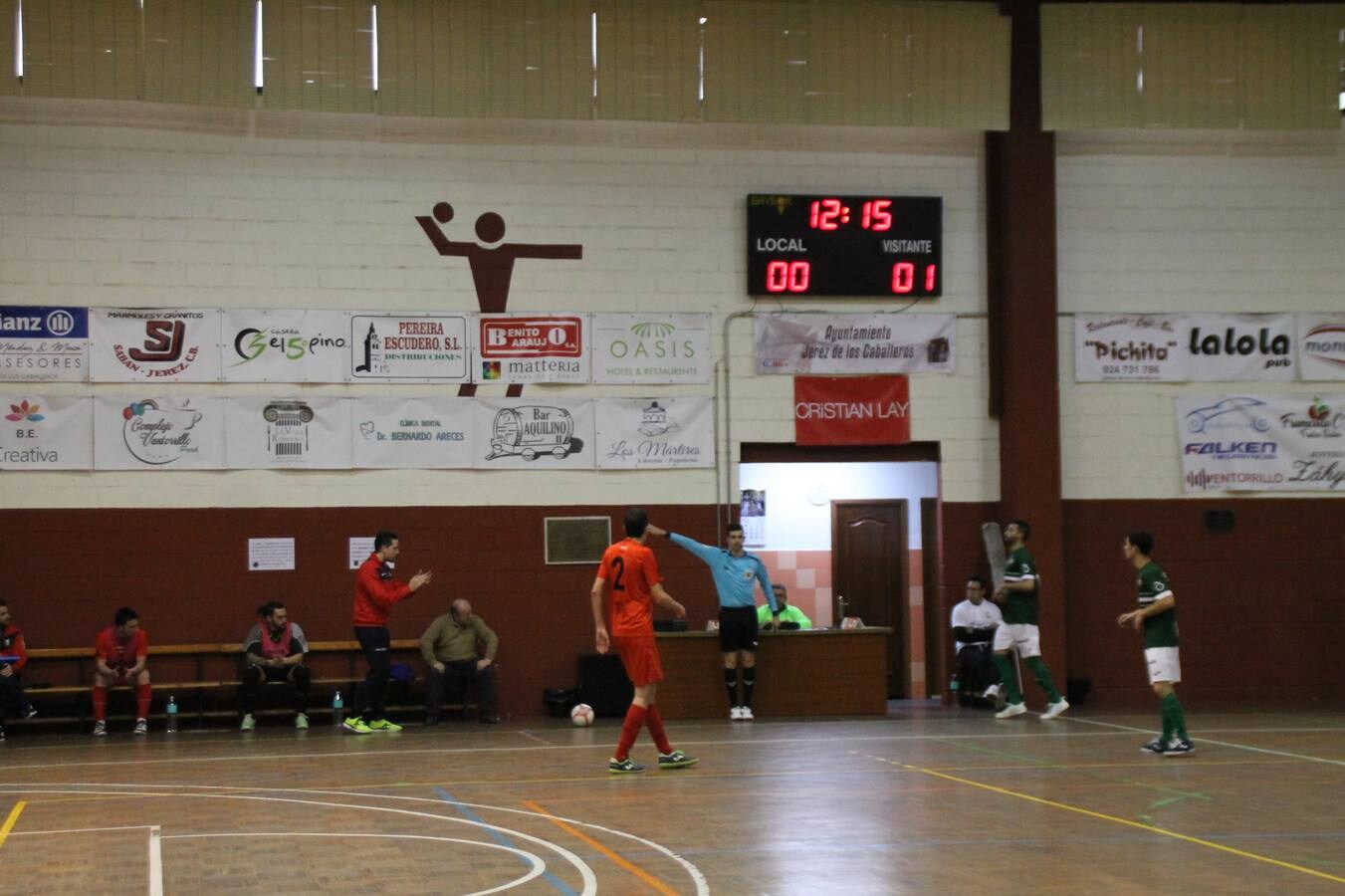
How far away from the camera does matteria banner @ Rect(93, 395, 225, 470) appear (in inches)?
643

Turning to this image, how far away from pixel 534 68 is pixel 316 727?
24.5 ft

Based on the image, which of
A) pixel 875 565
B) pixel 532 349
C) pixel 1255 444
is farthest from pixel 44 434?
pixel 1255 444

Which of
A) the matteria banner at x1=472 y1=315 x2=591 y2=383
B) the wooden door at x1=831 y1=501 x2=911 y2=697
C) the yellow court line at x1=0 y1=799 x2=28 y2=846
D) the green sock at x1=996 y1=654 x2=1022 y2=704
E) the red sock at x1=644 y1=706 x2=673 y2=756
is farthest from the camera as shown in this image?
the wooden door at x1=831 y1=501 x2=911 y2=697

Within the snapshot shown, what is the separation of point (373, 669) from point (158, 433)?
12.3 ft

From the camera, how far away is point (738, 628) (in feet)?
51.9

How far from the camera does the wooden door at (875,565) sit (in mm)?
20078

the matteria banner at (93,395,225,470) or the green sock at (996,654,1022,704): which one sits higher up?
the matteria banner at (93,395,225,470)

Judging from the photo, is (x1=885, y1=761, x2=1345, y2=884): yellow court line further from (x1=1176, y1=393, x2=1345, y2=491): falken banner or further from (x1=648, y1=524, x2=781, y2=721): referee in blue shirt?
(x1=1176, y1=393, x2=1345, y2=491): falken banner

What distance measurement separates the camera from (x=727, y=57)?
1750cm

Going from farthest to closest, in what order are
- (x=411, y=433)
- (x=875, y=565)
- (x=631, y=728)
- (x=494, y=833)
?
(x=875, y=565) < (x=411, y=433) < (x=631, y=728) < (x=494, y=833)

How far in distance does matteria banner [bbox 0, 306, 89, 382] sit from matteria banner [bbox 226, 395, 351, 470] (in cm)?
166

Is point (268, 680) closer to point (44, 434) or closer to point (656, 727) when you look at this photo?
point (44, 434)

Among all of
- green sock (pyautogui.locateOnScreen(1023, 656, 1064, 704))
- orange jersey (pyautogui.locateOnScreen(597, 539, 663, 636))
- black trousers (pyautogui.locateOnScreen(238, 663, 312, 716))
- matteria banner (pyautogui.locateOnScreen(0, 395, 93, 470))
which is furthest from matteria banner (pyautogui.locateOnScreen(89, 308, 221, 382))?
green sock (pyautogui.locateOnScreen(1023, 656, 1064, 704))

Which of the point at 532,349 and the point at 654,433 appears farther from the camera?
the point at 654,433
